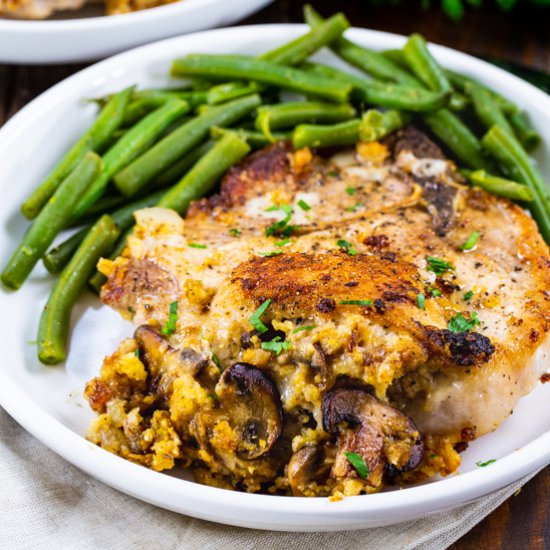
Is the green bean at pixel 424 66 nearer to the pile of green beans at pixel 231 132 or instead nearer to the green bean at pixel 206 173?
the pile of green beans at pixel 231 132

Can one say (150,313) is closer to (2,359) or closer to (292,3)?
(2,359)

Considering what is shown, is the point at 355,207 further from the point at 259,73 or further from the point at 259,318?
the point at 259,73

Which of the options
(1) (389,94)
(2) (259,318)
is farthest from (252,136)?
(2) (259,318)

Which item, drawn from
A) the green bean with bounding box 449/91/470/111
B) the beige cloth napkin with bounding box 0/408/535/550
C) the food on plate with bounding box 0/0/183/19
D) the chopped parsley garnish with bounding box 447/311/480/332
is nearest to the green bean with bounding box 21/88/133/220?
the beige cloth napkin with bounding box 0/408/535/550

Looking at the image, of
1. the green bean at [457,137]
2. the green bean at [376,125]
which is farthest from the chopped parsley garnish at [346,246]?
the green bean at [457,137]

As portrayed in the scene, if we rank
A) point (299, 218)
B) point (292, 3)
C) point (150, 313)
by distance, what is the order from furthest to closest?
point (292, 3)
point (299, 218)
point (150, 313)

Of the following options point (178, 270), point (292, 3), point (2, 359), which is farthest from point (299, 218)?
point (292, 3)
